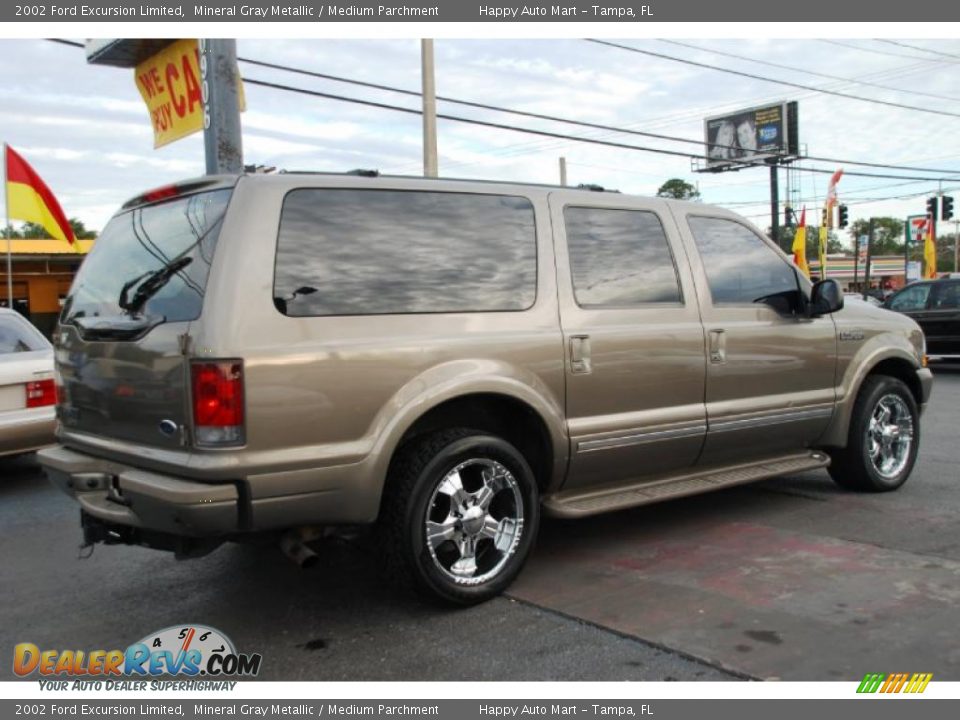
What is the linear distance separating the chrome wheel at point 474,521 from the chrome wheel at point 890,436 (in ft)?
10.2

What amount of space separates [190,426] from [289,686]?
3.50ft

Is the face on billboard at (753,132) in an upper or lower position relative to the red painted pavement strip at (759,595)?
upper

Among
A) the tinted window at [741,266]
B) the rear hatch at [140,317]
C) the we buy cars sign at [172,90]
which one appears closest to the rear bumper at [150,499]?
the rear hatch at [140,317]

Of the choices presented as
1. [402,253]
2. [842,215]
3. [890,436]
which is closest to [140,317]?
[402,253]

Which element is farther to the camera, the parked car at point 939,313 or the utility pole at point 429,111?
the utility pole at point 429,111

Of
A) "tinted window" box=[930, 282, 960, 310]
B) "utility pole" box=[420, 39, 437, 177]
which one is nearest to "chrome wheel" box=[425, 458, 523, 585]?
"utility pole" box=[420, 39, 437, 177]

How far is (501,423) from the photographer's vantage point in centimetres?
443

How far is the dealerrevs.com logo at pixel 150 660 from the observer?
349cm

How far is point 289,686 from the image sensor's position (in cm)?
329

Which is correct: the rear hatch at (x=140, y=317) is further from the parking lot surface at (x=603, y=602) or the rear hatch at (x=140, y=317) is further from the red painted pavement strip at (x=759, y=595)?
the red painted pavement strip at (x=759, y=595)

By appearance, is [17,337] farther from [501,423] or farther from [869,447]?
[869,447]

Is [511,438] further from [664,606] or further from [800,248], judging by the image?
[800,248]

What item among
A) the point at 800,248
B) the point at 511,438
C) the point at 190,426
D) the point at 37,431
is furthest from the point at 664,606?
the point at 800,248

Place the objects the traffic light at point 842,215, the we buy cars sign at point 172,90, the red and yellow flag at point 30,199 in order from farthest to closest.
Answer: the traffic light at point 842,215 < the red and yellow flag at point 30,199 < the we buy cars sign at point 172,90
